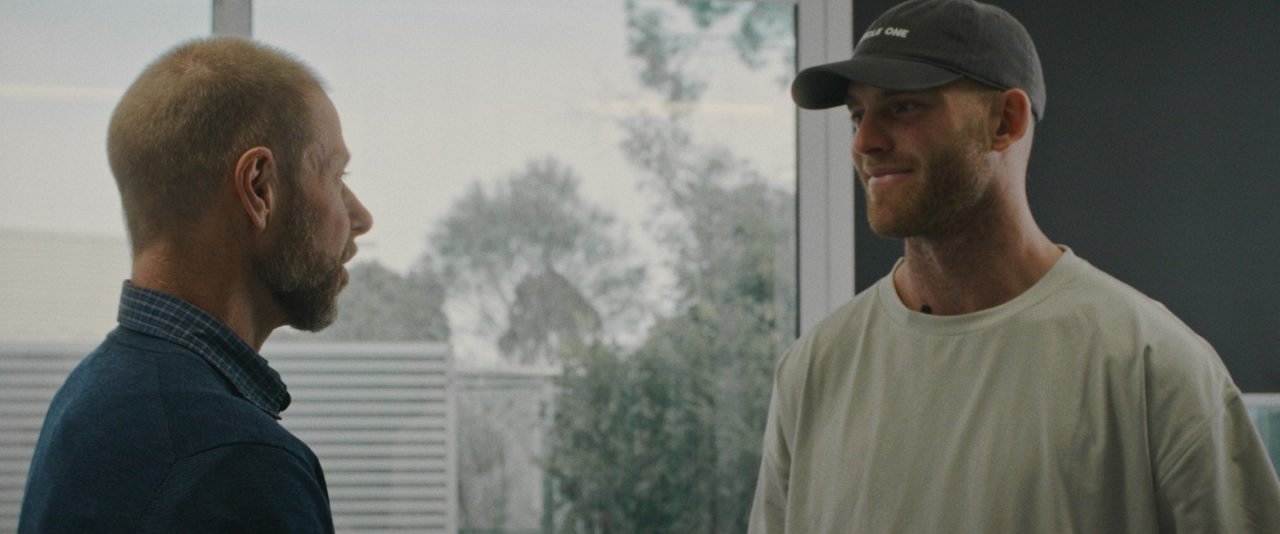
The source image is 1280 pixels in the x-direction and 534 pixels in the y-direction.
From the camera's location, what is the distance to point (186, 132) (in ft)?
3.61

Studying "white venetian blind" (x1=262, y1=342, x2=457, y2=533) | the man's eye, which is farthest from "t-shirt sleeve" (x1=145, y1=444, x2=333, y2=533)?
"white venetian blind" (x1=262, y1=342, x2=457, y2=533)

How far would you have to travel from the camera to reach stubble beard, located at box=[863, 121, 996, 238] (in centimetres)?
157

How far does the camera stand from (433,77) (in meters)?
3.08

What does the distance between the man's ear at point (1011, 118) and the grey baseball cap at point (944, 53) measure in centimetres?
2

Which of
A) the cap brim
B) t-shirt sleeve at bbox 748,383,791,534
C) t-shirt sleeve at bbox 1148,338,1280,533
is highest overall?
the cap brim

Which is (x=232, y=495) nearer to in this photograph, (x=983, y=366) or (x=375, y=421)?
(x=983, y=366)

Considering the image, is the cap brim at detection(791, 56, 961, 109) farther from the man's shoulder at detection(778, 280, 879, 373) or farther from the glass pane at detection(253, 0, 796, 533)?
the glass pane at detection(253, 0, 796, 533)

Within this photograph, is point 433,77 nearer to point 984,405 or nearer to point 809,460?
point 809,460

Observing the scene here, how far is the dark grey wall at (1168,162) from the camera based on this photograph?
10.4ft

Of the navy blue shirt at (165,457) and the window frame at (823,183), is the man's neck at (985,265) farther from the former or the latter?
the window frame at (823,183)

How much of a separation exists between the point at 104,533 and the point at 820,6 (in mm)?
2577

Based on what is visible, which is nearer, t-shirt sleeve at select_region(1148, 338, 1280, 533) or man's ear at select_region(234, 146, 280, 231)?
man's ear at select_region(234, 146, 280, 231)

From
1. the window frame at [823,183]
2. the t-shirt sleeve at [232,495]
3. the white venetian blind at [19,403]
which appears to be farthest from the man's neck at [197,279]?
the window frame at [823,183]

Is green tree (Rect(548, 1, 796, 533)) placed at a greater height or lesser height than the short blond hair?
lesser
